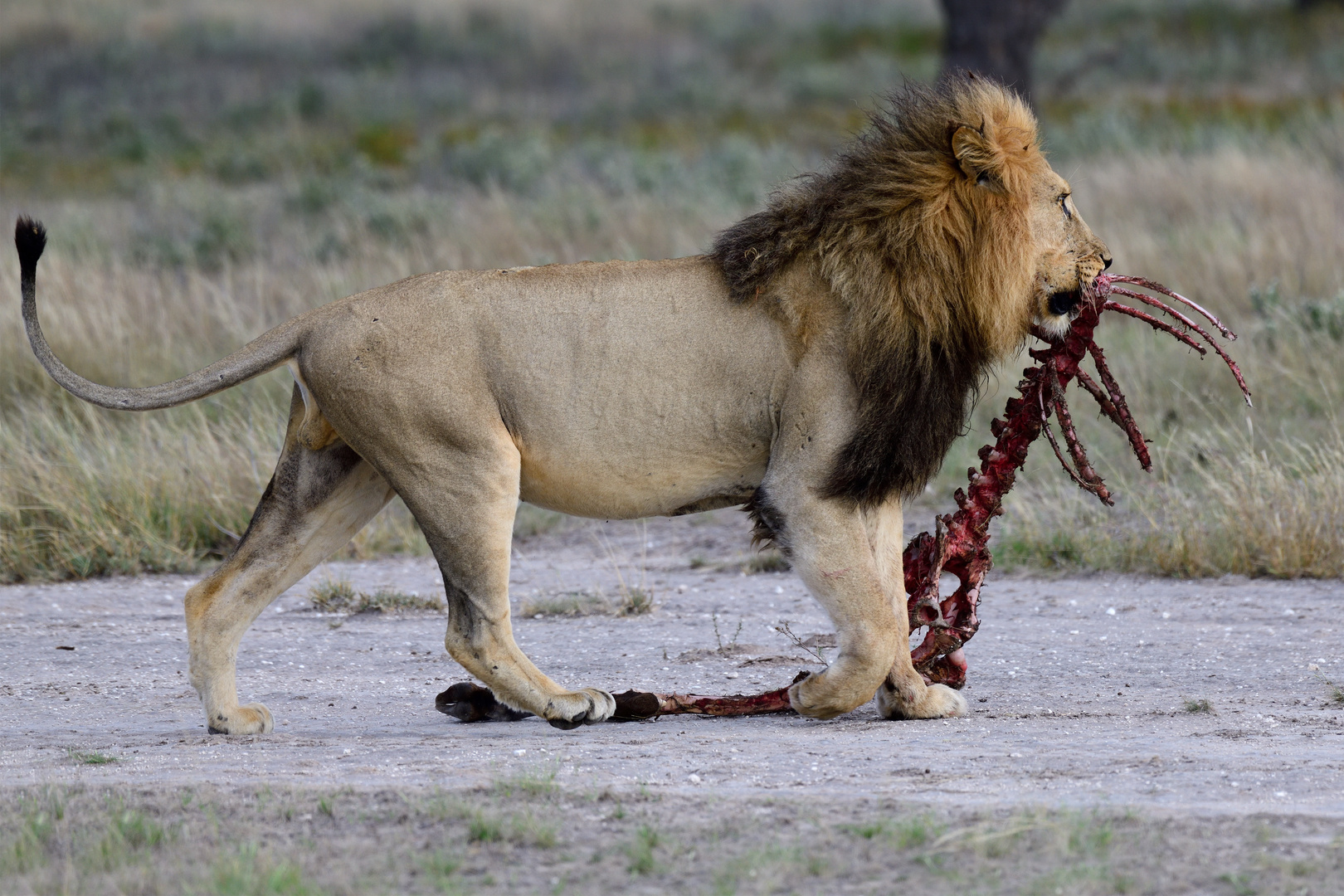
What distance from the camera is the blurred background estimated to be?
8.55 m

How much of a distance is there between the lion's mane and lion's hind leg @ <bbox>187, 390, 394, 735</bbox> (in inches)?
54.1

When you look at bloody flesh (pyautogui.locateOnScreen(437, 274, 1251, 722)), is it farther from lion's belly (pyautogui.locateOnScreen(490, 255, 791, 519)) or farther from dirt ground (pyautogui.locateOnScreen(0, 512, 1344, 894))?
lion's belly (pyautogui.locateOnScreen(490, 255, 791, 519))

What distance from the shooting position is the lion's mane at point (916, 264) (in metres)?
5.10

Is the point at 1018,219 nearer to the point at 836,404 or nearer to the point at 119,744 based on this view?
the point at 836,404

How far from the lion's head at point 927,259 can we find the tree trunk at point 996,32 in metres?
13.6

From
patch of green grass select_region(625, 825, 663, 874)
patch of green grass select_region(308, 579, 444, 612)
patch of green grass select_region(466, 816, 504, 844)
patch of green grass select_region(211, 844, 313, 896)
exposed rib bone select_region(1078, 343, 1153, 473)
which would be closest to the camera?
patch of green grass select_region(211, 844, 313, 896)

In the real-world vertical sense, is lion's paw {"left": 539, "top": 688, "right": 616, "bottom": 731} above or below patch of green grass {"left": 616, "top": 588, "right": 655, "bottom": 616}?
below

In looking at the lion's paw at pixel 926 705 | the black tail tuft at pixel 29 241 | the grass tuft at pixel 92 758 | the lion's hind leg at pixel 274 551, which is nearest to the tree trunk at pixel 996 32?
the lion's paw at pixel 926 705

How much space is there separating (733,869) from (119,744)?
93.9 inches

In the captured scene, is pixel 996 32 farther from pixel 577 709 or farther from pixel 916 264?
pixel 577 709

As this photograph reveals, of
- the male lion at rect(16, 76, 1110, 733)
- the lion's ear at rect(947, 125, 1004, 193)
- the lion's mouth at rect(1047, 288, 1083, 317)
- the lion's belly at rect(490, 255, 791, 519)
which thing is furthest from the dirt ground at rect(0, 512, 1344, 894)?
the lion's ear at rect(947, 125, 1004, 193)

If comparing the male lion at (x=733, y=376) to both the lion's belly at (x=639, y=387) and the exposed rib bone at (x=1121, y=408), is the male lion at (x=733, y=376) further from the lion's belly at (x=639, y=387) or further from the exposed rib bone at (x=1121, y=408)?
the exposed rib bone at (x=1121, y=408)

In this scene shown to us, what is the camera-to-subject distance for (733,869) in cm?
368

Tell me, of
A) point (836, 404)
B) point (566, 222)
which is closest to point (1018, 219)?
point (836, 404)
